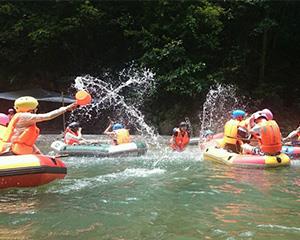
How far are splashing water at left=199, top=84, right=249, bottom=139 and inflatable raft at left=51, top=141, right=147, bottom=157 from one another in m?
7.28

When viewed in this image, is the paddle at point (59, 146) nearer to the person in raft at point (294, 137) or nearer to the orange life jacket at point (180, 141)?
the orange life jacket at point (180, 141)

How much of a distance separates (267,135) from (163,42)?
11303 mm

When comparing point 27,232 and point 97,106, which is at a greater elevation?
point 97,106

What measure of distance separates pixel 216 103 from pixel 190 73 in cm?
175

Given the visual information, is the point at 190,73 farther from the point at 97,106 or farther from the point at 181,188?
the point at 181,188

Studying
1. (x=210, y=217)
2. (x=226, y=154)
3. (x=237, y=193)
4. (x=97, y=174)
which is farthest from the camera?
(x=226, y=154)

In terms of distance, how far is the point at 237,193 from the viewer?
752 centimetres

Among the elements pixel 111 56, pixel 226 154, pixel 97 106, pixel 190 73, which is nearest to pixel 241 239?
pixel 226 154

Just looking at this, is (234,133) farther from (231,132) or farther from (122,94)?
(122,94)

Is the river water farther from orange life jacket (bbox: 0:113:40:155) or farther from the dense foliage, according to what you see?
the dense foliage

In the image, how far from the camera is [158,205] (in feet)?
22.0

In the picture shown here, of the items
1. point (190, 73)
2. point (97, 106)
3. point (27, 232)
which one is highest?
point (190, 73)

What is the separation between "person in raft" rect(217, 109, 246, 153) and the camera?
11.2 m

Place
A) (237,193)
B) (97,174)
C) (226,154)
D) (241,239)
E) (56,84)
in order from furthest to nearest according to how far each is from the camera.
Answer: (56,84)
(226,154)
(97,174)
(237,193)
(241,239)
